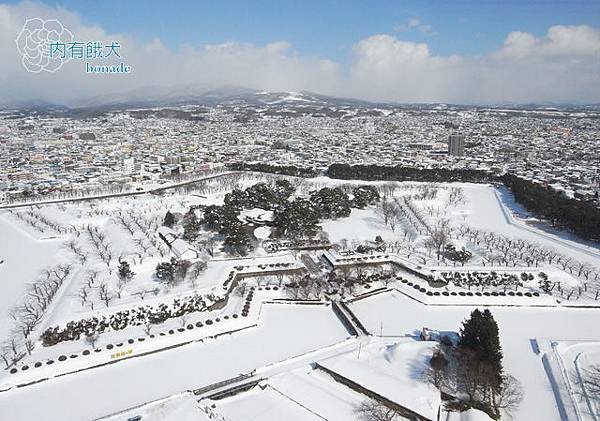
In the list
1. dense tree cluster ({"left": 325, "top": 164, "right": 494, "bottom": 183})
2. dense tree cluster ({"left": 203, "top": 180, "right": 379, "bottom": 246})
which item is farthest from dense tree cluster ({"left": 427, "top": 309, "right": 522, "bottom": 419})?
dense tree cluster ({"left": 325, "top": 164, "right": 494, "bottom": 183})

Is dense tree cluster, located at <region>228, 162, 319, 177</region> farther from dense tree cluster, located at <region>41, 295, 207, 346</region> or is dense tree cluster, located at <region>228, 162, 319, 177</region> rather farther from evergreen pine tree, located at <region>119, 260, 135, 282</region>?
dense tree cluster, located at <region>41, 295, 207, 346</region>

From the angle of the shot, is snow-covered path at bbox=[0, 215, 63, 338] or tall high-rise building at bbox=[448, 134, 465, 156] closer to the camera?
snow-covered path at bbox=[0, 215, 63, 338]

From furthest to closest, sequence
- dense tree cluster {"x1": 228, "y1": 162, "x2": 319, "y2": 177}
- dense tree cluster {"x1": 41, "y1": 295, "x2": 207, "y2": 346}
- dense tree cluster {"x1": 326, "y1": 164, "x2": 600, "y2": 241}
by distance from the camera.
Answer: dense tree cluster {"x1": 228, "y1": 162, "x2": 319, "y2": 177}
dense tree cluster {"x1": 326, "y1": 164, "x2": 600, "y2": 241}
dense tree cluster {"x1": 41, "y1": 295, "x2": 207, "y2": 346}

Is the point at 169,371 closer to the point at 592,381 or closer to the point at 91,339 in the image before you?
the point at 91,339

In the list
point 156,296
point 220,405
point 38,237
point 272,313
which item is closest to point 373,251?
point 272,313

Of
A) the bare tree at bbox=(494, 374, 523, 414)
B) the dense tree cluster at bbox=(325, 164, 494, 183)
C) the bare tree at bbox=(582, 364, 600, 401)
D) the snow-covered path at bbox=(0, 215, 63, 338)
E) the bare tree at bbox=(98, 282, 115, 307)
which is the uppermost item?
the dense tree cluster at bbox=(325, 164, 494, 183)

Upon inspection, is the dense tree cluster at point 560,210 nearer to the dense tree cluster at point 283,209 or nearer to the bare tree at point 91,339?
the dense tree cluster at point 283,209

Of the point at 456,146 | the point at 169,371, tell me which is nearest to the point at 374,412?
the point at 169,371

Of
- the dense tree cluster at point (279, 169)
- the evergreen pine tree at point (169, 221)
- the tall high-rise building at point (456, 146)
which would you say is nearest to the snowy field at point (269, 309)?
the evergreen pine tree at point (169, 221)

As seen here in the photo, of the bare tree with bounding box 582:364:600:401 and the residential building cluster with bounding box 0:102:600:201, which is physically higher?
the residential building cluster with bounding box 0:102:600:201
